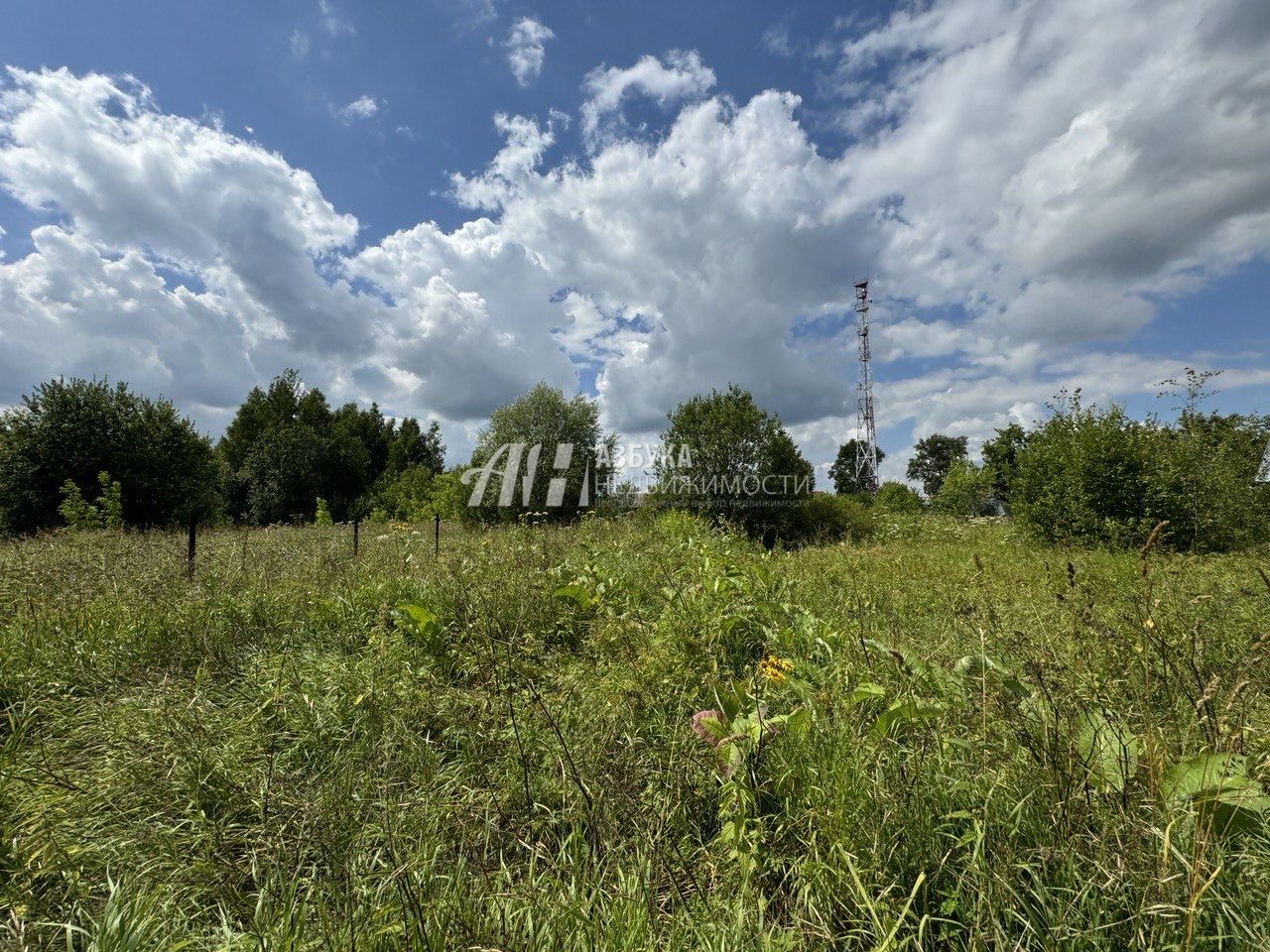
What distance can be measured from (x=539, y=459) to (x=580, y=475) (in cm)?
185

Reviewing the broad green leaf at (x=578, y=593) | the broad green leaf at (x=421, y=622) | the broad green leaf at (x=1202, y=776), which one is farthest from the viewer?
the broad green leaf at (x=578, y=593)

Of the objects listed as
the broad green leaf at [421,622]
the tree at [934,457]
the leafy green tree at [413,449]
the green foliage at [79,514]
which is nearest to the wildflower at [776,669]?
the broad green leaf at [421,622]

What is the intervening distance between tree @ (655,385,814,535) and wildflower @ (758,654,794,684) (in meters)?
11.7

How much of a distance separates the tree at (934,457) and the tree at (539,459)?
43.1 metres

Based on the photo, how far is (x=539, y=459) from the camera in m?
20.8

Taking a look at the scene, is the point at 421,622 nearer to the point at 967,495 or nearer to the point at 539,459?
the point at 539,459

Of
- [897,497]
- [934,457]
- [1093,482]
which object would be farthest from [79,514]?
[934,457]

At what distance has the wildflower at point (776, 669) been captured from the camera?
2.57m

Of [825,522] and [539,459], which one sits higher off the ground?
[539,459]

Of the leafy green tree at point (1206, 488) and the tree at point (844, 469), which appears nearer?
the leafy green tree at point (1206, 488)

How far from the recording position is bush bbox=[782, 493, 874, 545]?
1489cm

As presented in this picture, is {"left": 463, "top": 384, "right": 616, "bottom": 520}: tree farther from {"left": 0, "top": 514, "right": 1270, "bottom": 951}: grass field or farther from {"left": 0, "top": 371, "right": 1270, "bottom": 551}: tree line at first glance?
{"left": 0, "top": 514, "right": 1270, "bottom": 951}: grass field

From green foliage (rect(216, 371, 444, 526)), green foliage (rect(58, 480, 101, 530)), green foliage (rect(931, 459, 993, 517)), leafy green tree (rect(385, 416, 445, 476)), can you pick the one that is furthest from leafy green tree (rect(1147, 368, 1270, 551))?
leafy green tree (rect(385, 416, 445, 476))

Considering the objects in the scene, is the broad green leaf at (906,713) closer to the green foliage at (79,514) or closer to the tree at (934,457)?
the green foliage at (79,514)
